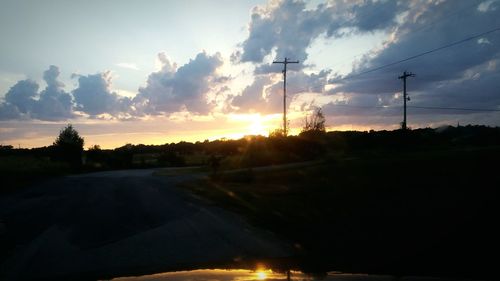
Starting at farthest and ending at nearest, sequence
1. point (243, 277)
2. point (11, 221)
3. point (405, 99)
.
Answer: point (405, 99)
point (11, 221)
point (243, 277)

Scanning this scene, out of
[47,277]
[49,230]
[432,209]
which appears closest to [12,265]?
[47,277]

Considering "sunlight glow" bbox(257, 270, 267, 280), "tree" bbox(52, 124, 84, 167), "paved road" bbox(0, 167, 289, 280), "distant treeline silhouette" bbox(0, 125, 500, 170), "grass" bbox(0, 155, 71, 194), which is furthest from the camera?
"tree" bbox(52, 124, 84, 167)

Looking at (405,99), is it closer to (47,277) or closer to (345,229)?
(345,229)

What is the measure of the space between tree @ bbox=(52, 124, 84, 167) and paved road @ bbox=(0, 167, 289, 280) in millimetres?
60075

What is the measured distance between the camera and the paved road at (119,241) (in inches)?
321

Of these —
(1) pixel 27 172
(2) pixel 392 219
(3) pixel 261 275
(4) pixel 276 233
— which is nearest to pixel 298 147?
(1) pixel 27 172

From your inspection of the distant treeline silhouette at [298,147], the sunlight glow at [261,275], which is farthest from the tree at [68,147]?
the sunlight glow at [261,275]

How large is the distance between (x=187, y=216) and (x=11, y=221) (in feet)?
18.0

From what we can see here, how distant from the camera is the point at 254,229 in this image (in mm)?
11938

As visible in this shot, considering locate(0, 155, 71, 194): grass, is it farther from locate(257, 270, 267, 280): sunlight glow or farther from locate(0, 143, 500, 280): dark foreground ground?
locate(257, 270, 267, 280): sunlight glow

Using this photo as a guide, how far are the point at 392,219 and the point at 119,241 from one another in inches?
276

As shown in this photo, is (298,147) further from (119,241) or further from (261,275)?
(261,275)

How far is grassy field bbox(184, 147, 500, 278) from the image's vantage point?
8.06 metres

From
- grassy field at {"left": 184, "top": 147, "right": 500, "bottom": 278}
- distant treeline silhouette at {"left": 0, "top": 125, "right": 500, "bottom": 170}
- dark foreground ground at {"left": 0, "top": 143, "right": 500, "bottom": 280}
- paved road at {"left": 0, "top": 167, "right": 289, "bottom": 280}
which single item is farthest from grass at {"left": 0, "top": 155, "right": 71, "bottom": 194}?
grassy field at {"left": 184, "top": 147, "right": 500, "bottom": 278}
